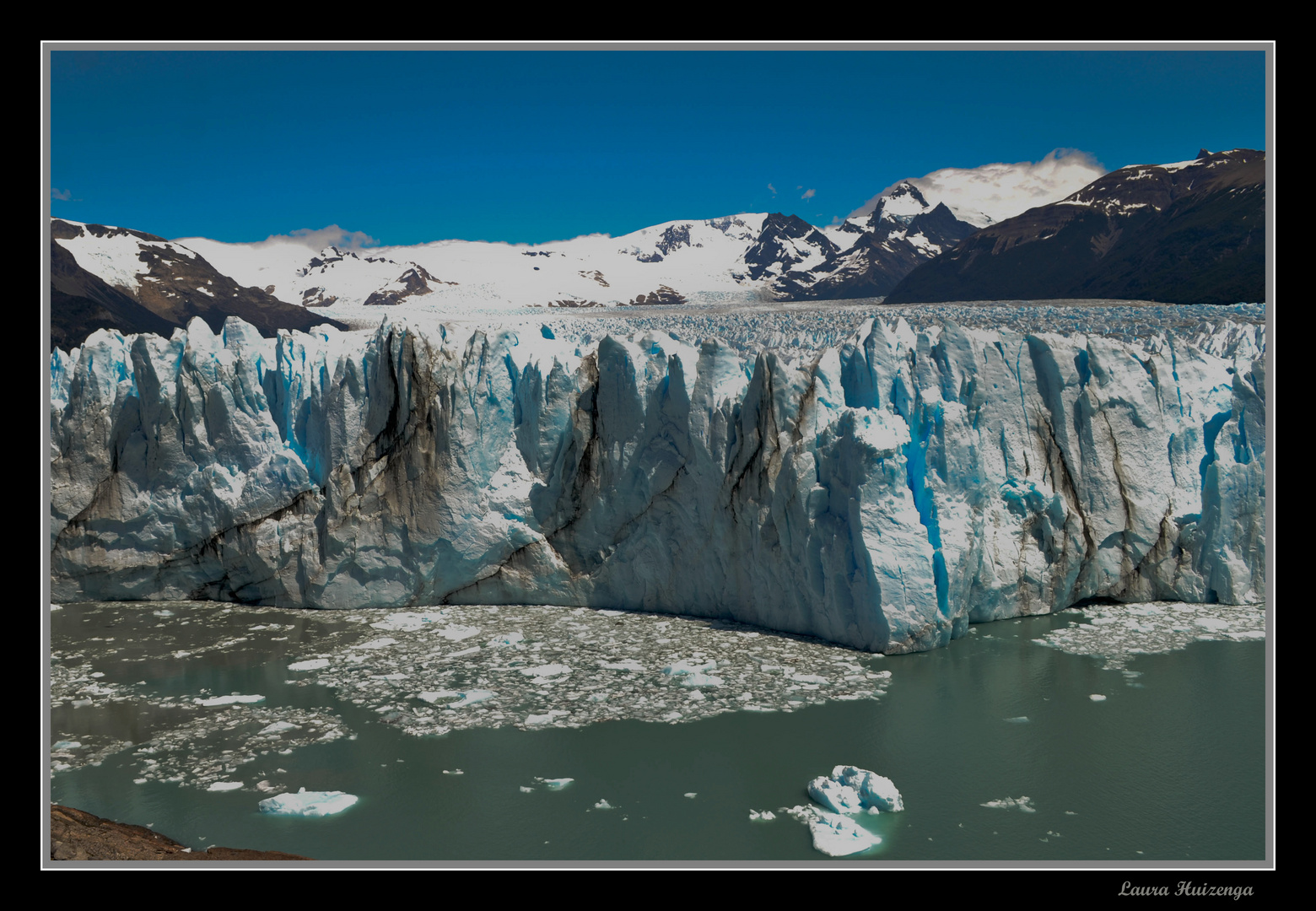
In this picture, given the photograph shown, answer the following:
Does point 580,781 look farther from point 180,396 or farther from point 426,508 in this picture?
point 180,396

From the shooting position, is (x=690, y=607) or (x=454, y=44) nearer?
(x=454, y=44)

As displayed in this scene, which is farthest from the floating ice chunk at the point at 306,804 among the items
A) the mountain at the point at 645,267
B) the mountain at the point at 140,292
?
the mountain at the point at 645,267

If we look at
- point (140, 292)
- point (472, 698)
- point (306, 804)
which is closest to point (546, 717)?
point (472, 698)

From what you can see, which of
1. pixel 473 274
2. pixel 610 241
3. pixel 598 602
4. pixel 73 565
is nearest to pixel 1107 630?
pixel 598 602

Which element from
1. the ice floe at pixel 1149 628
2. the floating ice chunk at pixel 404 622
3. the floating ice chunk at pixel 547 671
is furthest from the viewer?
the floating ice chunk at pixel 404 622

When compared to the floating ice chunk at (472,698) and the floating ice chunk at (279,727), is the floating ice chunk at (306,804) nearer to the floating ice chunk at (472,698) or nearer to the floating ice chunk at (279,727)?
the floating ice chunk at (279,727)

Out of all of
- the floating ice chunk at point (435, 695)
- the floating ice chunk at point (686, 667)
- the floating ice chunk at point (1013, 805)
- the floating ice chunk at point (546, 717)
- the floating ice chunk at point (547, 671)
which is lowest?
the floating ice chunk at point (1013, 805)
